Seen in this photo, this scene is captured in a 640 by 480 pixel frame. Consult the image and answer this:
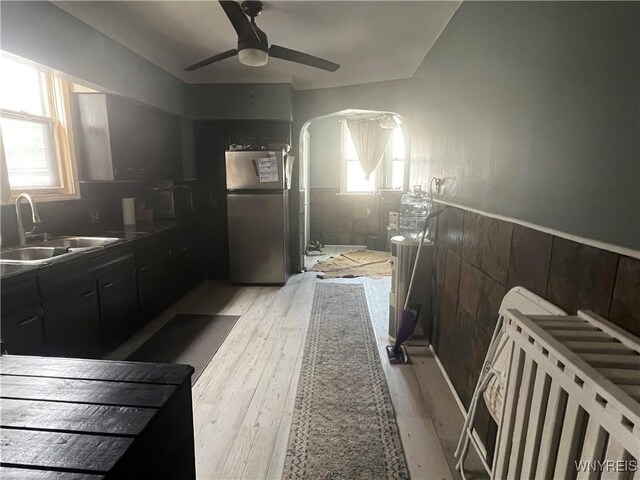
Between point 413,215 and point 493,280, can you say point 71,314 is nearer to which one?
point 493,280

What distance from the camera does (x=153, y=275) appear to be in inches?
129

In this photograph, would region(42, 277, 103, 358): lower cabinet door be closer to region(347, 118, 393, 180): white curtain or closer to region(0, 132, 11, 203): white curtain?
region(0, 132, 11, 203): white curtain

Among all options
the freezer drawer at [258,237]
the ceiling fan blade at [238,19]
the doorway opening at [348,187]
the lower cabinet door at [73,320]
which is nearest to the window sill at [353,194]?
Result: the doorway opening at [348,187]

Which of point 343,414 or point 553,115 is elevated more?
point 553,115

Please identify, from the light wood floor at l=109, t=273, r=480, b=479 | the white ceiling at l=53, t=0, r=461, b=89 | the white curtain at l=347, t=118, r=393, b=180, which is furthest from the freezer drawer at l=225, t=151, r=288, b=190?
the white curtain at l=347, t=118, r=393, b=180

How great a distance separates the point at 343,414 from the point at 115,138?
298 cm

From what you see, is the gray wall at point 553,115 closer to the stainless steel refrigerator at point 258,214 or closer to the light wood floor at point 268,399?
the light wood floor at point 268,399

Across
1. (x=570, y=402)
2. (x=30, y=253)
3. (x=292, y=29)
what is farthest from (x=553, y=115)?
(x=30, y=253)

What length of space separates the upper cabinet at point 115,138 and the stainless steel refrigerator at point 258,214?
89 cm

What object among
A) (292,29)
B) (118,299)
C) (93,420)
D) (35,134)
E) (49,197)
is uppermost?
(292,29)

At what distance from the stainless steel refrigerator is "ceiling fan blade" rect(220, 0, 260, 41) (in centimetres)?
180

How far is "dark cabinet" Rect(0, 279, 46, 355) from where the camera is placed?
5.78ft

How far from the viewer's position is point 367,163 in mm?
6539

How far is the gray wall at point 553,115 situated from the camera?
86 centimetres
